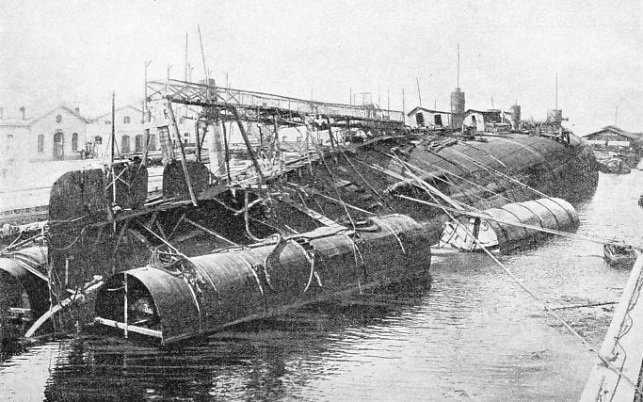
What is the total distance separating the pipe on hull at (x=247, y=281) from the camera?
1517 centimetres

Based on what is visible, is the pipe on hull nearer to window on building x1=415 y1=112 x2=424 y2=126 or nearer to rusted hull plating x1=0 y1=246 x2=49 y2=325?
rusted hull plating x1=0 y1=246 x2=49 y2=325

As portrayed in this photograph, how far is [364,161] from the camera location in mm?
31891

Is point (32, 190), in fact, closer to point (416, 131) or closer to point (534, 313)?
point (416, 131)

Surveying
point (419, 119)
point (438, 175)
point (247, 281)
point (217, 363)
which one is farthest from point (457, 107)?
point (217, 363)

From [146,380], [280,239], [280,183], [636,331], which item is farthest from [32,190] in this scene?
[636,331]

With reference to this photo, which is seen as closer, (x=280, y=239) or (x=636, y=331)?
(x=636, y=331)

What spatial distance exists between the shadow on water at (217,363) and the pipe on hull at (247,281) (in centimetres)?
44

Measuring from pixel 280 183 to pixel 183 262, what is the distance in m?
8.79

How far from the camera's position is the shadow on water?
1330cm

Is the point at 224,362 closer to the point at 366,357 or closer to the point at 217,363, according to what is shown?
the point at 217,363

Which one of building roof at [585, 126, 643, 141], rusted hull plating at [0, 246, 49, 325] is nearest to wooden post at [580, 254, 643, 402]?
rusted hull plating at [0, 246, 49, 325]

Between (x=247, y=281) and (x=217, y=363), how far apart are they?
8.76 ft

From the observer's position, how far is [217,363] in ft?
48.1

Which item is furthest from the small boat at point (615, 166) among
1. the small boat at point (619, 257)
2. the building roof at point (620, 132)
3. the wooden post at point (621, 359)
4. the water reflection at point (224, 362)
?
the wooden post at point (621, 359)
